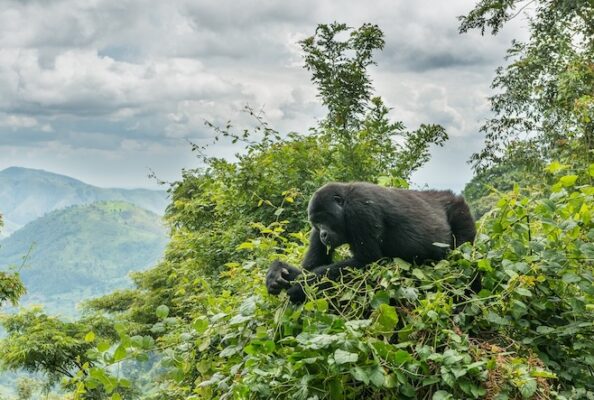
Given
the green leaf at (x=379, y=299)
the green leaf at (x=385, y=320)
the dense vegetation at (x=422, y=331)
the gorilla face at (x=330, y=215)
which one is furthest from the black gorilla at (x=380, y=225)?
the green leaf at (x=385, y=320)

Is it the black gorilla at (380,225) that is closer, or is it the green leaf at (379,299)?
the green leaf at (379,299)

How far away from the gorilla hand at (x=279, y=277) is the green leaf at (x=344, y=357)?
97cm

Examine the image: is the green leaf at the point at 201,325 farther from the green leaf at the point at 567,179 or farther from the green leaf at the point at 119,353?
the green leaf at the point at 567,179

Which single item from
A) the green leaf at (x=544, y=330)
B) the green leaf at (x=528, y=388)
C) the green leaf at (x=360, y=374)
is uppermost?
the green leaf at (x=544, y=330)

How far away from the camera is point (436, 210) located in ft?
15.1

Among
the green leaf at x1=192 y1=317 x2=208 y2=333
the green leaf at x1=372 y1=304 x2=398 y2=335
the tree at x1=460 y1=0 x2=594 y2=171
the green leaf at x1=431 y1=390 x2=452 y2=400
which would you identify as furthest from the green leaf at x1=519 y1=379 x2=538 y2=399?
the tree at x1=460 y1=0 x2=594 y2=171

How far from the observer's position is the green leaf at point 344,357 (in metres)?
2.48

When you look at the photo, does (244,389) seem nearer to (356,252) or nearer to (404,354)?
(404,354)

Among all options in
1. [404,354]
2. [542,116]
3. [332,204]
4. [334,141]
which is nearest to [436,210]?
[332,204]

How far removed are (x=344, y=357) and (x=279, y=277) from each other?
1.15 metres

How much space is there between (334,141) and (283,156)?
1.21 m

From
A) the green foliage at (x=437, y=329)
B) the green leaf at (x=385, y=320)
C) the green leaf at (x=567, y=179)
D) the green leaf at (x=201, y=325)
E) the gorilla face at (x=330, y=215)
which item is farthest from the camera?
the gorilla face at (x=330, y=215)

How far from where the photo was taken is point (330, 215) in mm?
4578

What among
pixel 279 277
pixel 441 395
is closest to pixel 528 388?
pixel 441 395
